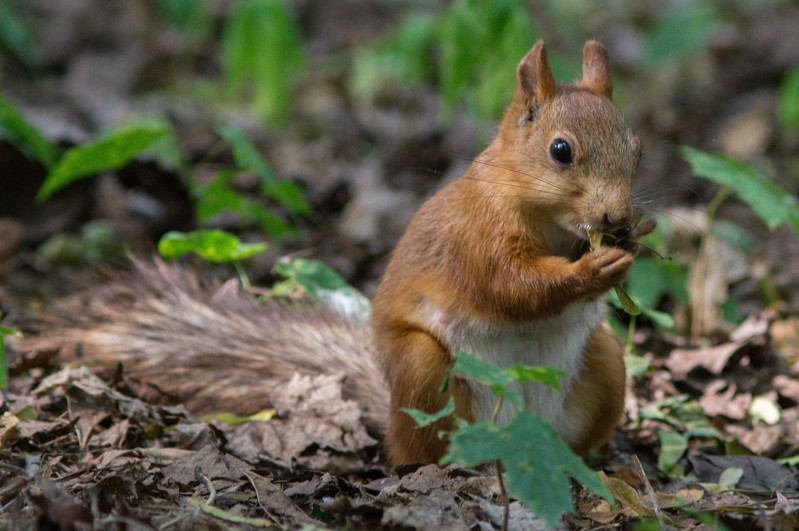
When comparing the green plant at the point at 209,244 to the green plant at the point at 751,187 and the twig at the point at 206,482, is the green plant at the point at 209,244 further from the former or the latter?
the green plant at the point at 751,187

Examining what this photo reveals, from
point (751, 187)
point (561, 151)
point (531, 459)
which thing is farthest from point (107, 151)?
point (531, 459)

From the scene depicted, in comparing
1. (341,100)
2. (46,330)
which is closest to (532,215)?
(46,330)

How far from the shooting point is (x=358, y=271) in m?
5.09

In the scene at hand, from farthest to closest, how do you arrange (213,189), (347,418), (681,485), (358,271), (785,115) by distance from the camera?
(785,115)
(358,271)
(213,189)
(347,418)
(681,485)

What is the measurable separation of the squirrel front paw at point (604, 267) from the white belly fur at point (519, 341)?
227mm

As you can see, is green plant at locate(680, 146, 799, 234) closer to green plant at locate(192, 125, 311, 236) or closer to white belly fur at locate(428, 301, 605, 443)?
white belly fur at locate(428, 301, 605, 443)

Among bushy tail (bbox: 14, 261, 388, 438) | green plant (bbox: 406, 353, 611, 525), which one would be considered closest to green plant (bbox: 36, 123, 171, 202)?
bushy tail (bbox: 14, 261, 388, 438)

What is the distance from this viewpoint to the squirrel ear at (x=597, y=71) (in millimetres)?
3213

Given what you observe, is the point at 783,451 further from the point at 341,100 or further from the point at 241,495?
the point at 341,100

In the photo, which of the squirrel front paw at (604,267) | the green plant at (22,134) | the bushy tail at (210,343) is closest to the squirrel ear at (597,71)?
the squirrel front paw at (604,267)

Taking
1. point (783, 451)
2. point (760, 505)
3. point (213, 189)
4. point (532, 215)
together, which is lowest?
point (783, 451)

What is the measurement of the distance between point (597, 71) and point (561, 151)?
1.81 ft

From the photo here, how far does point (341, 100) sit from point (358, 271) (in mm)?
3534

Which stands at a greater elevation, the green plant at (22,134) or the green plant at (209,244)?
the green plant at (22,134)
